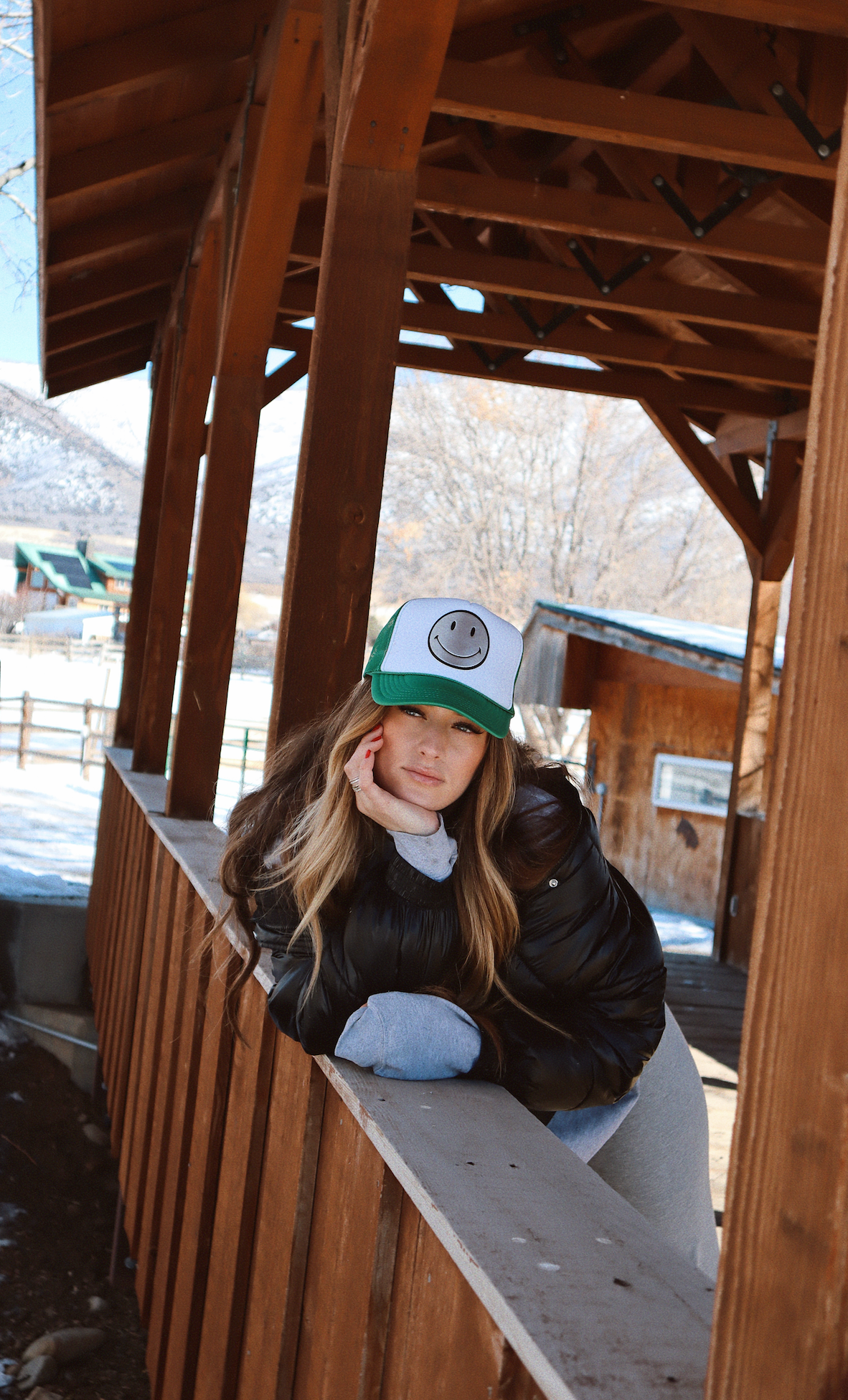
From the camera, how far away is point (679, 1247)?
7.61 feet

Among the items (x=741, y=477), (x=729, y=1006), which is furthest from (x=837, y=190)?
(x=741, y=477)

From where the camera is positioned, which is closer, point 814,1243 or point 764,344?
point 814,1243

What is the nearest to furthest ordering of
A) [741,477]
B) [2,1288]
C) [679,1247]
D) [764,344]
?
[679,1247] < [2,1288] < [764,344] < [741,477]

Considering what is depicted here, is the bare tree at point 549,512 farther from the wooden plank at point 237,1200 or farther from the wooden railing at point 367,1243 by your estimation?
the wooden plank at point 237,1200

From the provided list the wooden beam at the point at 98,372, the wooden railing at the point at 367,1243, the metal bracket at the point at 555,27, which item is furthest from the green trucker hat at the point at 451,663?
the wooden beam at the point at 98,372

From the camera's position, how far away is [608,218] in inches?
225

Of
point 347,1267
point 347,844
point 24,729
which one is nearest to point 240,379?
point 347,844

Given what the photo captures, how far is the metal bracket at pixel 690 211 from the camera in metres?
5.36

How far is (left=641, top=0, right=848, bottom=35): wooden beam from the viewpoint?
11.6 ft

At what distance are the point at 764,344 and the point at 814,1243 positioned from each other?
28.2 feet

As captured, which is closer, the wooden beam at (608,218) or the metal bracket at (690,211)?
the metal bracket at (690,211)

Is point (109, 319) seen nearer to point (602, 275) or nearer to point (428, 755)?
point (602, 275)

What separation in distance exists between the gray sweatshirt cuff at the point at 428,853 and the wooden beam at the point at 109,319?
7.44 metres

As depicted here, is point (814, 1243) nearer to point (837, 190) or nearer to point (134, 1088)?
point (837, 190)
